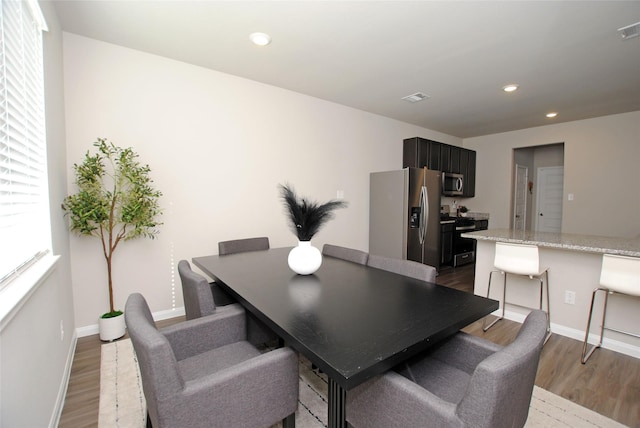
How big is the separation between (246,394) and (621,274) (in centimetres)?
270

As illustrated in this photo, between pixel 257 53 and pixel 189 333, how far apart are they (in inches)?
99.5

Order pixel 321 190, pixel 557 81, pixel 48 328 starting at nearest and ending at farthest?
pixel 48 328, pixel 557 81, pixel 321 190

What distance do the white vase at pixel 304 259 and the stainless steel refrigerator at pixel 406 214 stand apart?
8.83 ft

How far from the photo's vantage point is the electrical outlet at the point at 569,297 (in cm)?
261

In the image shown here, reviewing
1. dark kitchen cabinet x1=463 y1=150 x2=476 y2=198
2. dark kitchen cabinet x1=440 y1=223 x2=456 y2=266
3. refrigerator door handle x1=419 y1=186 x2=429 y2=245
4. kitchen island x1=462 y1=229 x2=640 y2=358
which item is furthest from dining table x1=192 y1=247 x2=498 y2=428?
dark kitchen cabinet x1=463 y1=150 x2=476 y2=198

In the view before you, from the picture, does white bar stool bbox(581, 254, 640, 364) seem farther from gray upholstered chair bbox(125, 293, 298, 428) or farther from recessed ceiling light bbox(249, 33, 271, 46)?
recessed ceiling light bbox(249, 33, 271, 46)

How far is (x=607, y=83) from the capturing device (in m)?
3.36

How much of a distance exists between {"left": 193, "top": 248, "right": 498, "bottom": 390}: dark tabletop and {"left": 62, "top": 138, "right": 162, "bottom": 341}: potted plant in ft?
3.13

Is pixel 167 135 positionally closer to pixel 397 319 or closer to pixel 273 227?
pixel 273 227

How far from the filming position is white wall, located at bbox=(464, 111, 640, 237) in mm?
4446

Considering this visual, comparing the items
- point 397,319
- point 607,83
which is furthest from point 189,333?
point 607,83

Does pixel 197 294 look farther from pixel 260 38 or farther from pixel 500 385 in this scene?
pixel 260 38

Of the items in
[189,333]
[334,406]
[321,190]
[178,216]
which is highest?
[321,190]

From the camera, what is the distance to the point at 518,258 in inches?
103
